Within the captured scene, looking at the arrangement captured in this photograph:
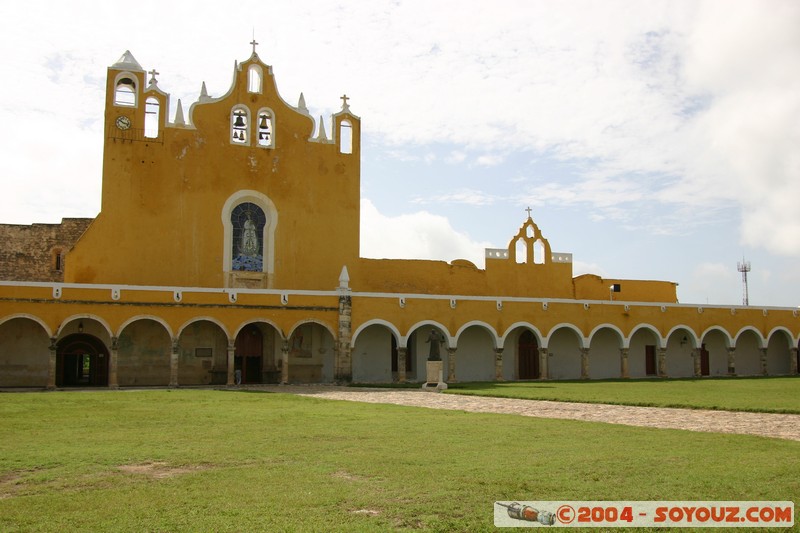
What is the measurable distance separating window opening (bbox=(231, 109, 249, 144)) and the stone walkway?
41.5ft

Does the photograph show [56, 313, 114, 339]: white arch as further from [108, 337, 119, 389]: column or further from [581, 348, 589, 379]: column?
[581, 348, 589, 379]: column

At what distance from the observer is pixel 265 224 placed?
30.9m

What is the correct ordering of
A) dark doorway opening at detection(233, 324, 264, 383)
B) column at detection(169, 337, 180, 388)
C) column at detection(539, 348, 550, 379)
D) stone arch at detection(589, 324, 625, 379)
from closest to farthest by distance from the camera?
column at detection(169, 337, 180, 388)
dark doorway opening at detection(233, 324, 264, 383)
column at detection(539, 348, 550, 379)
stone arch at detection(589, 324, 625, 379)

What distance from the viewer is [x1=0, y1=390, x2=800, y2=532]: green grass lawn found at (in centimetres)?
661

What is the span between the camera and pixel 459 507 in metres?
6.78

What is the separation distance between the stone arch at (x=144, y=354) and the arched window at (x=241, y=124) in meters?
8.24

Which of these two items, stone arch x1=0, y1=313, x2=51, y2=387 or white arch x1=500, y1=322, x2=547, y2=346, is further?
white arch x1=500, y1=322, x2=547, y2=346

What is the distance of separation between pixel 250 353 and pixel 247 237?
15.3 ft

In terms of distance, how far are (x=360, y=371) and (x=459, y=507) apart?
23911 mm

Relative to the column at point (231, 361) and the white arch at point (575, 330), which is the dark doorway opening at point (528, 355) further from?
the column at point (231, 361)

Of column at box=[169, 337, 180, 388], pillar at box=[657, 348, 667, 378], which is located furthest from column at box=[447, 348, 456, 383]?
column at box=[169, 337, 180, 388]

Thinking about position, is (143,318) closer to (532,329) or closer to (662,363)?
(532,329)

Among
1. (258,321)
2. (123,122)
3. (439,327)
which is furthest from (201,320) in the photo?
(439,327)

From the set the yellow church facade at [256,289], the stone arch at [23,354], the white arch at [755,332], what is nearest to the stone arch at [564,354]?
the yellow church facade at [256,289]
